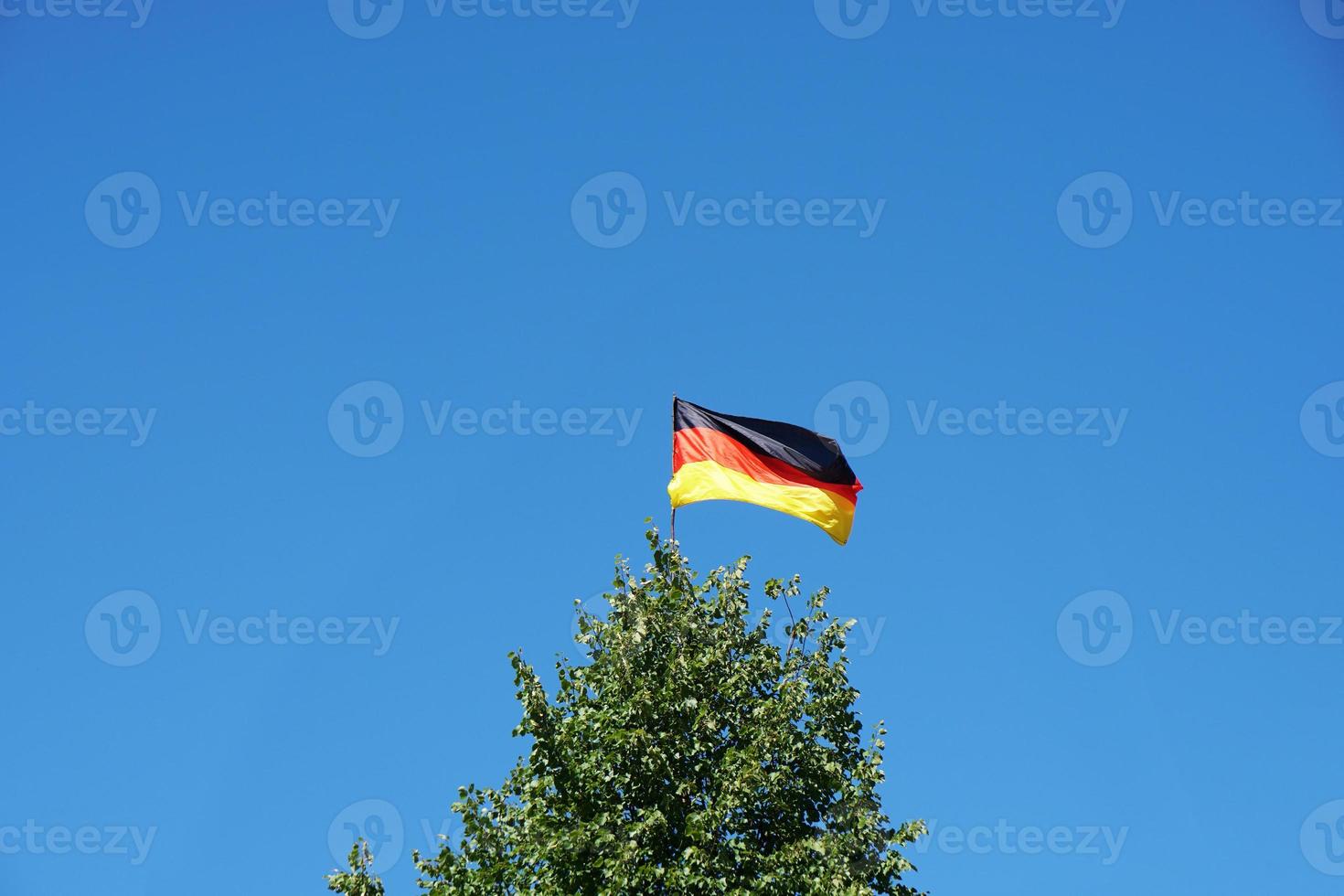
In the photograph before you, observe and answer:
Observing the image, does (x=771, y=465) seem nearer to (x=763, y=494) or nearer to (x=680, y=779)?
(x=763, y=494)

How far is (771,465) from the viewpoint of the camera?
30672 mm

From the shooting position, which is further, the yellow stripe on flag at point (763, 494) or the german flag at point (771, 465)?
the german flag at point (771, 465)

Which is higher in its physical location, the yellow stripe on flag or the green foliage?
the yellow stripe on flag

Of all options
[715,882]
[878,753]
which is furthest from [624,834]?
[878,753]

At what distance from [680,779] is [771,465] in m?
7.76

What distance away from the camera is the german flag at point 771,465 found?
3031cm

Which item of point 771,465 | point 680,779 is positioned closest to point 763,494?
point 771,465

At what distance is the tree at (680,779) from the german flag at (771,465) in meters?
3.17

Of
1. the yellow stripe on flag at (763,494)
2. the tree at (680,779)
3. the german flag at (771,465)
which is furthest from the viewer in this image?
the german flag at (771,465)

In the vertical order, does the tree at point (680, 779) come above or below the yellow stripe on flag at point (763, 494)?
below

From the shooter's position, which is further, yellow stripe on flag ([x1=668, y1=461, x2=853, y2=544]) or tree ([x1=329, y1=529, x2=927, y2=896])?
yellow stripe on flag ([x1=668, y1=461, x2=853, y2=544])

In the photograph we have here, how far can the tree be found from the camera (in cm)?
2492

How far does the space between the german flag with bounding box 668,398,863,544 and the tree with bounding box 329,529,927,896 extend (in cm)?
317

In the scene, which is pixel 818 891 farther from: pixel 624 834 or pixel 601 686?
pixel 601 686
